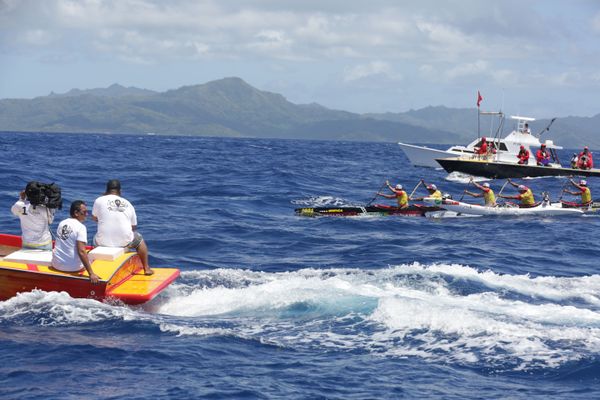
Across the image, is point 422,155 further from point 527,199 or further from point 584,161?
point 527,199

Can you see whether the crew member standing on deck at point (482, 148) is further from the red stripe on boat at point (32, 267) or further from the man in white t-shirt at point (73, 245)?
the red stripe on boat at point (32, 267)

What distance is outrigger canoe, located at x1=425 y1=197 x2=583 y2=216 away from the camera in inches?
1148

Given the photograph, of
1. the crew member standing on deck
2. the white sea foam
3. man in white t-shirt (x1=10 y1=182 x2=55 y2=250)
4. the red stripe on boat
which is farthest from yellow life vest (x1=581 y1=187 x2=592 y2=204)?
the red stripe on boat

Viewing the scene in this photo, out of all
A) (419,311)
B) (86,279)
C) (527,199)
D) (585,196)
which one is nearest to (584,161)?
(585,196)

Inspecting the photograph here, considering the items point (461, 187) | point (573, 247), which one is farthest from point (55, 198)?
point (461, 187)

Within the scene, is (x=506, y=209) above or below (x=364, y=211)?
above

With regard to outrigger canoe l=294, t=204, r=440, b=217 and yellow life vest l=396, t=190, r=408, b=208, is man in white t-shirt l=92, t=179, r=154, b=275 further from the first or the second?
yellow life vest l=396, t=190, r=408, b=208

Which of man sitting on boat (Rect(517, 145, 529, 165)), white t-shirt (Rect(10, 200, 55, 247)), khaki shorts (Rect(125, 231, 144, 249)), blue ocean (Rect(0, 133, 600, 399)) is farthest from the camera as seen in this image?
man sitting on boat (Rect(517, 145, 529, 165))

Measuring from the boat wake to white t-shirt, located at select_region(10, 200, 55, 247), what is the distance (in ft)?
4.68

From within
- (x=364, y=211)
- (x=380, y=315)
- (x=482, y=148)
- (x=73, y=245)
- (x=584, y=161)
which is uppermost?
(x=482, y=148)

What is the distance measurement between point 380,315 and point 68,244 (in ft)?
17.5

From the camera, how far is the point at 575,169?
4994cm

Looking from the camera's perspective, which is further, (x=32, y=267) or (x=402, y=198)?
(x=402, y=198)

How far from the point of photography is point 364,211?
2808 cm
